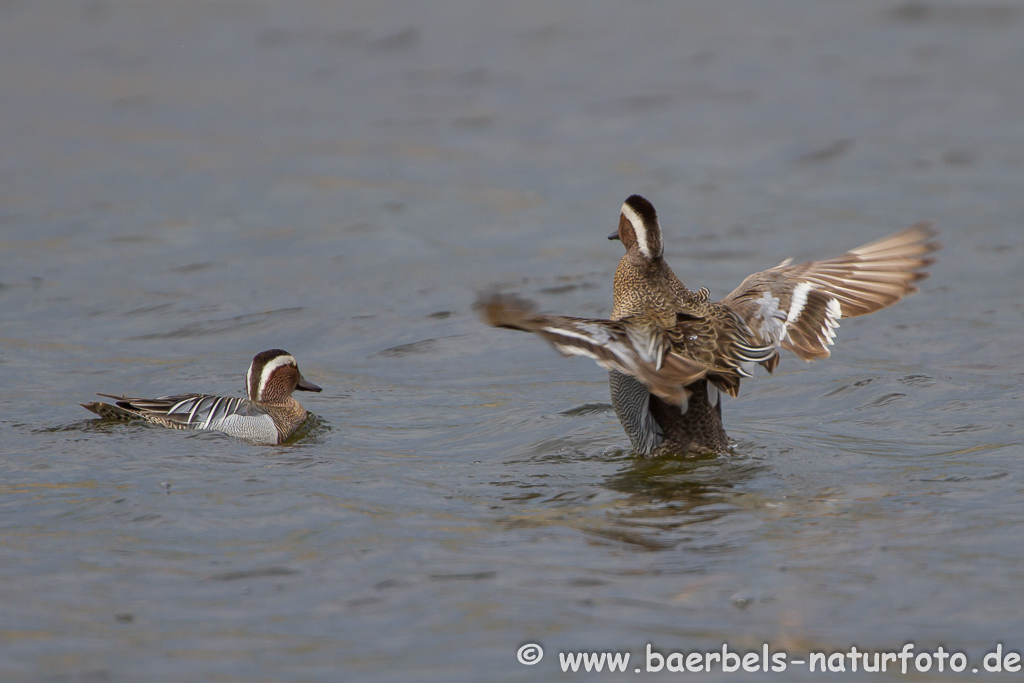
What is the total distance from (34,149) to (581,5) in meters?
9.25

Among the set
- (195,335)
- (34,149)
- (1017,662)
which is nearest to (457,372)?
(195,335)

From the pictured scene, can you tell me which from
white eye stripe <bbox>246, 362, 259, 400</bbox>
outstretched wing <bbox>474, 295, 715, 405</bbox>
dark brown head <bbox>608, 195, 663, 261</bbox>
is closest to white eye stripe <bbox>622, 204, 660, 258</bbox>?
dark brown head <bbox>608, 195, 663, 261</bbox>

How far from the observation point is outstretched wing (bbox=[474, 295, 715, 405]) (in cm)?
549

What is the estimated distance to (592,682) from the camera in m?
4.35

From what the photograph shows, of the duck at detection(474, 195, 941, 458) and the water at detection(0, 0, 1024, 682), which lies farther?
the duck at detection(474, 195, 941, 458)

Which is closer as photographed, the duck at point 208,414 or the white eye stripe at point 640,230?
the white eye stripe at point 640,230

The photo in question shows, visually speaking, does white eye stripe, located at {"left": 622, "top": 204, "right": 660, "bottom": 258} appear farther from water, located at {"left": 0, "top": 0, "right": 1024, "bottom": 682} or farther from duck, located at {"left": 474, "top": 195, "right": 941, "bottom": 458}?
water, located at {"left": 0, "top": 0, "right": 1024, "bottom": 682}

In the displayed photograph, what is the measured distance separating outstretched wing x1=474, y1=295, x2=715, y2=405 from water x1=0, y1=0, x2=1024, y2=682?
26.4 inches

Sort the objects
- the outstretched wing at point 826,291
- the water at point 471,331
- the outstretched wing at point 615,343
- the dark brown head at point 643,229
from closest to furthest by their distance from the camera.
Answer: the water at point 471,331, the outstretched wing at point 615,343, the outstretched wing at point 826,291, the dark brown head at point 643,229

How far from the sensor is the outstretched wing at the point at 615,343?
216 inches

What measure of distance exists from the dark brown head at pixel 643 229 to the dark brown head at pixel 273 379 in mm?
2651

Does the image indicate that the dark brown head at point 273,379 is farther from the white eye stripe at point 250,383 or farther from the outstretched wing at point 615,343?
the outstretched wing at point 615,343

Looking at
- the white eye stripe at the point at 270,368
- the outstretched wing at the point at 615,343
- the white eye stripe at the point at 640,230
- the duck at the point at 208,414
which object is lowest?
the duck at the point at 208,414

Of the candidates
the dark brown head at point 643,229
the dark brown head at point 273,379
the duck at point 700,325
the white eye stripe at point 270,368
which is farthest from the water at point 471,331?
the dark brown head at point 643,229
